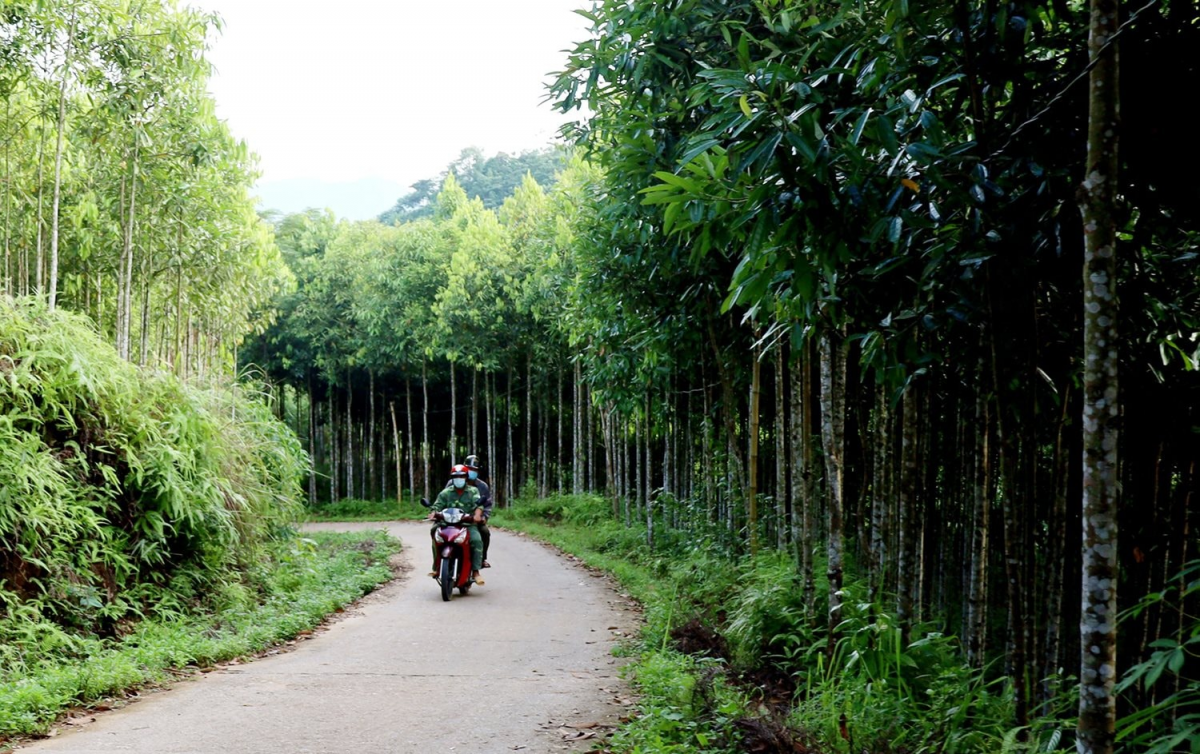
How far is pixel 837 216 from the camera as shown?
3.40m

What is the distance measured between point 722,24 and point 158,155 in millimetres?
7917

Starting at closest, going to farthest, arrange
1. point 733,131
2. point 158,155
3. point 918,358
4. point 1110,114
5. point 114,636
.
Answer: point 1110,114 → point 733,131 → point 918,358 → point 114,636 → point 158,155

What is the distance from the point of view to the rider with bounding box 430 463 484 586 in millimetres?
10945

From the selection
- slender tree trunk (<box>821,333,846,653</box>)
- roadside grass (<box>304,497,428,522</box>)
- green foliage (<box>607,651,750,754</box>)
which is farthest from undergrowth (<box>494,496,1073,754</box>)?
Answer: roadside grass (<box>304,497,428,522</box>)

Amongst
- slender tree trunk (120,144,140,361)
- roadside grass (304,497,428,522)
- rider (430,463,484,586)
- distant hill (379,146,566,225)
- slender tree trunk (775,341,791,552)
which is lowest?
roadside grass (304,497,428,522)

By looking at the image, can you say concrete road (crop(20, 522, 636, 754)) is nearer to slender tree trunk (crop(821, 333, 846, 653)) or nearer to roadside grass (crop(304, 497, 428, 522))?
slender tree trunk (crop(821, 333, 846, 653))

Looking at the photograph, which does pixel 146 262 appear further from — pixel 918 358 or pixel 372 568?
pixel 918 358

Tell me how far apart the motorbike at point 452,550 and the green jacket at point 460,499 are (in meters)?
0.17

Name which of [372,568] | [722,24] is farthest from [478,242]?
[722,24]

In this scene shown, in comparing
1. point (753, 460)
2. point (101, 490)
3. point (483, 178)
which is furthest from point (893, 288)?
point (483, 178)

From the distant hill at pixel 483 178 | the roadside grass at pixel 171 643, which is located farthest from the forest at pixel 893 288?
the distant hill at pixel 483 178

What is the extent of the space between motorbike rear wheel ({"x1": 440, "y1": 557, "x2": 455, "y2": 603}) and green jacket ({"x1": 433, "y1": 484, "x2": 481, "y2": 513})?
753 mm

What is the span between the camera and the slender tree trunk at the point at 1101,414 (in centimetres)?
263

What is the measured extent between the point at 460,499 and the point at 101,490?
4.12 metres
